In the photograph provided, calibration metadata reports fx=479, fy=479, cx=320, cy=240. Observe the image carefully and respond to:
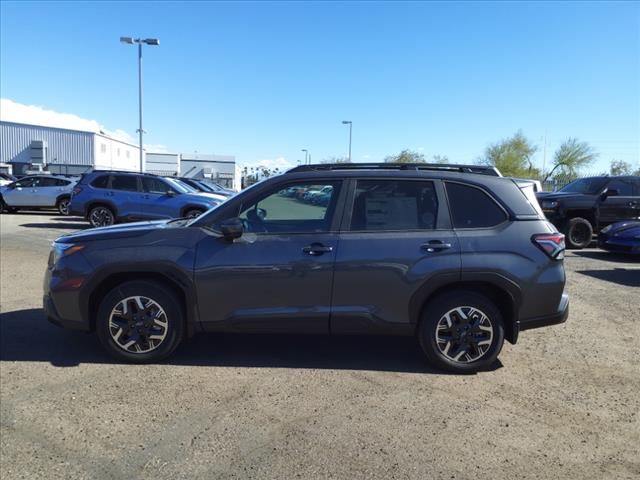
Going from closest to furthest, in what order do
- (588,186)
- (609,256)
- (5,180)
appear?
(609,256) → (588,186) → (5,180)

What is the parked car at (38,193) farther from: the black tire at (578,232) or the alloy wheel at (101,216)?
the black tire at (578,232)

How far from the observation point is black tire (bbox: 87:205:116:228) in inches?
544

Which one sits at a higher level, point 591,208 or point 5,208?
point 591,208

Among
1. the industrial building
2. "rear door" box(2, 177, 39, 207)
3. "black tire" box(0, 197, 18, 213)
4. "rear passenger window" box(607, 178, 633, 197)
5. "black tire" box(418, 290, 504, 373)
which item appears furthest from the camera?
the industrial building

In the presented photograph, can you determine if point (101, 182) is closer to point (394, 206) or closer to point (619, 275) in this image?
point (394, 206)

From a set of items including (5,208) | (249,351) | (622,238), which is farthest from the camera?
(5,208)

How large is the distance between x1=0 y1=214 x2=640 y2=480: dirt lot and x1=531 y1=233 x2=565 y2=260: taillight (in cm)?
108

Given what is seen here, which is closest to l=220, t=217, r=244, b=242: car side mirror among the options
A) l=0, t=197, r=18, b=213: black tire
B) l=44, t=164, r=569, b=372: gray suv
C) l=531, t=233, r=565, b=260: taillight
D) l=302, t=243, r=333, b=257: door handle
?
l=44, t=164, r=569, b=372: gray suv

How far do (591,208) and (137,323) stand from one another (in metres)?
11.8

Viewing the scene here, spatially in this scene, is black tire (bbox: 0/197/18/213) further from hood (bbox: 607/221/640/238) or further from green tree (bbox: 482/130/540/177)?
green tree (bbox: 482/130/540/177)

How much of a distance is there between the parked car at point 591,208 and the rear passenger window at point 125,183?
36.9 feet

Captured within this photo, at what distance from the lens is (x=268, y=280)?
13.4ft

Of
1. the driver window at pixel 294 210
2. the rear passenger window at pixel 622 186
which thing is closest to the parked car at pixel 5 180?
the driver window at pixel 294 210

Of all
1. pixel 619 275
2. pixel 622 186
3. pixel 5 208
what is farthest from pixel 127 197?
pixel 622 186
